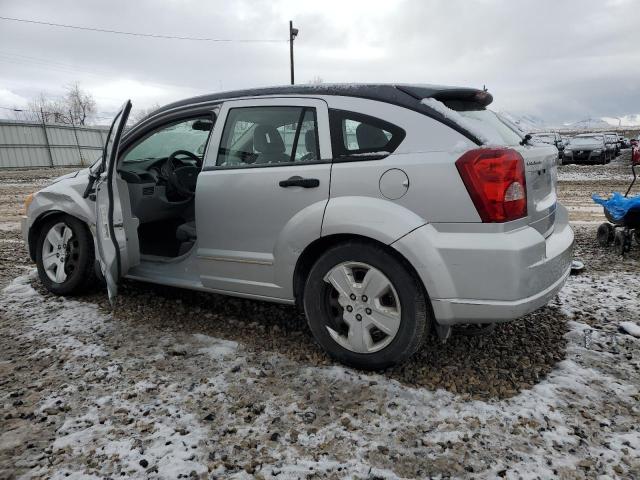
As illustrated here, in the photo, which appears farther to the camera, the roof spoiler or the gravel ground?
the roof spoiler

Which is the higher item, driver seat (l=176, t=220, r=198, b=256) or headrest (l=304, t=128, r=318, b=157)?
headrest (l=304, t=128, r=318, b=157)

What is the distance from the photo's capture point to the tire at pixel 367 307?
8.59ft

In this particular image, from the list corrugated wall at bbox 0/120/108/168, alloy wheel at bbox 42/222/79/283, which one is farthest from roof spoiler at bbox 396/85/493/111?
corrugated wall at bbox 0/120/108/168

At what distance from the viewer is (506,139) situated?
108 inches

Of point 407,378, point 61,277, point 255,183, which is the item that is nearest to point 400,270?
point 407,378

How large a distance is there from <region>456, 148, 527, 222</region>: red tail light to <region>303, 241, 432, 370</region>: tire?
549 mm

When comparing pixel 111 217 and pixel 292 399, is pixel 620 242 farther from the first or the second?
pixel 111 217

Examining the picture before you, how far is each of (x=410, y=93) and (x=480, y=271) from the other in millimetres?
1103

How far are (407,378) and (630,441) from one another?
1.11 m

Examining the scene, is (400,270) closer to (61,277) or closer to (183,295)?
(183,295)

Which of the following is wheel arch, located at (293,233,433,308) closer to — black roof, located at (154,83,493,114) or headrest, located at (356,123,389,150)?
headrest, located at (356,123,389,150)

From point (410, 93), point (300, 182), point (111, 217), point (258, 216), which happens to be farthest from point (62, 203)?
point (410, 93)

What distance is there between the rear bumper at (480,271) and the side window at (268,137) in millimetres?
895

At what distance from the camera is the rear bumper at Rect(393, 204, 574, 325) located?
2.41 meters
